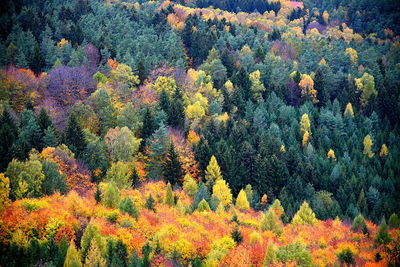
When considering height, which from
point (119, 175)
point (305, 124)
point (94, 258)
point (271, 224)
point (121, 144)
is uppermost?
point (94, 258)

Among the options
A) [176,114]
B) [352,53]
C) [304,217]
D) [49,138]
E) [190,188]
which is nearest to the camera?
[304,217]

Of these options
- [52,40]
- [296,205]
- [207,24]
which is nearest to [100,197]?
[296,205]

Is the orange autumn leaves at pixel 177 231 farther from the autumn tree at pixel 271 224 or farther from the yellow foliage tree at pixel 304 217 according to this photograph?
the yellow foliage tree at pixel 304 217

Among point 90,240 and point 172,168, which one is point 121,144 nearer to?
point 172,168

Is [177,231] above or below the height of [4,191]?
below

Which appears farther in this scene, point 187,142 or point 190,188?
point 187,142

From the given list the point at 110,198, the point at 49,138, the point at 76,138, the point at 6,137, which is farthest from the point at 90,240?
the point at 76,138

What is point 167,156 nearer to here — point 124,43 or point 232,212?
point 232,212
